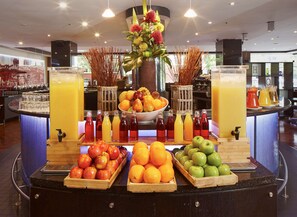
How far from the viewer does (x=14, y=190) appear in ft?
14.4

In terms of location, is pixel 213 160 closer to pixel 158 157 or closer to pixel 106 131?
pixel 158 157

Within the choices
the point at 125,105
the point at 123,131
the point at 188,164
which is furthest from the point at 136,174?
the point at 125,105

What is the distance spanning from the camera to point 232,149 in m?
2.26

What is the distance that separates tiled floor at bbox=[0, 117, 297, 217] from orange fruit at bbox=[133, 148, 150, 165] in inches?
87.1

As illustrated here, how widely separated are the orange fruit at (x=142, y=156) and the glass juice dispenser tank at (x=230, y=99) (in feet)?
2.05

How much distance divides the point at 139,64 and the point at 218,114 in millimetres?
1106

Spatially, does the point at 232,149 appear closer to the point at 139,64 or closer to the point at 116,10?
the point at 139,64

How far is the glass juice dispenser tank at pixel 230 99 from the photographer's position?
7.32 ft

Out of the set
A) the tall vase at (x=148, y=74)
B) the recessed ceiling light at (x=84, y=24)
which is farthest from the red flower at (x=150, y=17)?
the recessed ceiling light at (x=84, y=24)

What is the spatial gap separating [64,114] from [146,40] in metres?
1.12

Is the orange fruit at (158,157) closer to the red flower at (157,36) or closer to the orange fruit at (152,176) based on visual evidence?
the orange fruit at (152,176)

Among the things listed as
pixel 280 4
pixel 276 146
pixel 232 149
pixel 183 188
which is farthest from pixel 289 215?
pixel 280 4

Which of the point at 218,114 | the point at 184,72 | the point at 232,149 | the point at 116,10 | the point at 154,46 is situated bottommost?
the point at 232,149

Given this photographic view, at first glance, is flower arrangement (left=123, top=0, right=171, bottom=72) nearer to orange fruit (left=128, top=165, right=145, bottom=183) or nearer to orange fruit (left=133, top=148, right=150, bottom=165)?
orange fruit (left=133, top=148, right=150, bottom=165)
